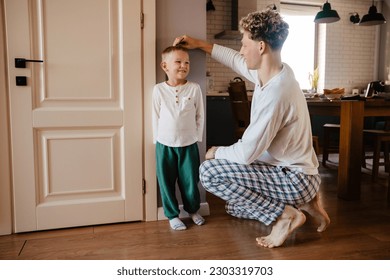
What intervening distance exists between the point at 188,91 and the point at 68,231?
1119 millimetres

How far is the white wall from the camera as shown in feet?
7.38

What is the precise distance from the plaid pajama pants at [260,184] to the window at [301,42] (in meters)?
4.89

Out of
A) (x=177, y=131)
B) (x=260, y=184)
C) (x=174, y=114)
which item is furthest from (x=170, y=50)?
(x=260, y=184)

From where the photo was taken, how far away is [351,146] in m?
2.90

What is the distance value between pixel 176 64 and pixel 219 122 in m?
3.04

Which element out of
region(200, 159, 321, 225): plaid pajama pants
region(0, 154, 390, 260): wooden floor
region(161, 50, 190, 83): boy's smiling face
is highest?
region(161, 50, 190, 83): boy's smiling face

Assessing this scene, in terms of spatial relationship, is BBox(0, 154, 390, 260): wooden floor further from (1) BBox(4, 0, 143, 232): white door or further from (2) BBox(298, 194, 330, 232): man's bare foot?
(1) BBox(4, 0, 143, 232): white door

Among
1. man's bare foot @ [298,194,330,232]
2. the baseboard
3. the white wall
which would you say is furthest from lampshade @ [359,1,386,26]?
the baseboard

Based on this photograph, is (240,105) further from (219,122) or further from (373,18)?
(373,18)

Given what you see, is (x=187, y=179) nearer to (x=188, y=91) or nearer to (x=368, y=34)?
(x=188, y=91)

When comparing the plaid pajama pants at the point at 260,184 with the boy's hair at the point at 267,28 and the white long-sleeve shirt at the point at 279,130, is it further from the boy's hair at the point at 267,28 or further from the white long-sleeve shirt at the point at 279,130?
the boy's hair at the point at 267,28

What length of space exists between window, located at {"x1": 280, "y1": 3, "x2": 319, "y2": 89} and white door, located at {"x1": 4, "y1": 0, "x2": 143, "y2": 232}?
4.83m

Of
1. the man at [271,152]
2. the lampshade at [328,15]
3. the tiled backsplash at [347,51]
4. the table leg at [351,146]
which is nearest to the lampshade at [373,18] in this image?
the lampshade at [328,15]

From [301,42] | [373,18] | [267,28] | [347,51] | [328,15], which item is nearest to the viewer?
[267,28]
